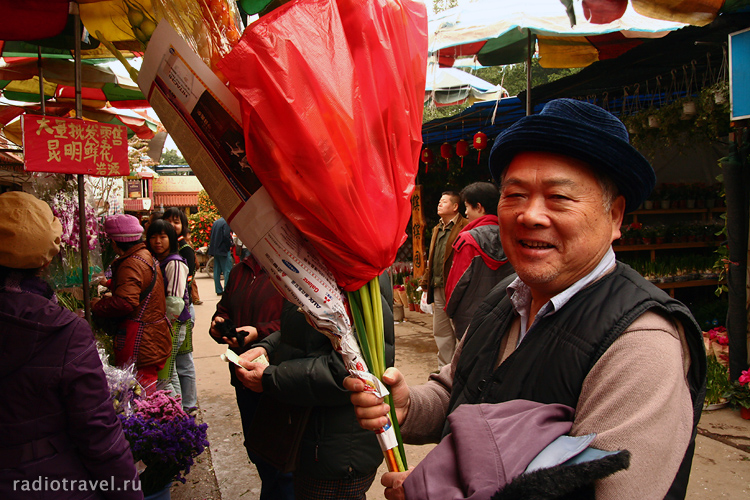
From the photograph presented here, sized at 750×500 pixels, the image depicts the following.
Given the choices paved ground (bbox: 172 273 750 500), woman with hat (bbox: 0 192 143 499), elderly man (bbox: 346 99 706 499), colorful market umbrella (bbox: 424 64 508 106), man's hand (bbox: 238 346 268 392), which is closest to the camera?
elderly man (bbox: 346 99 706 499)

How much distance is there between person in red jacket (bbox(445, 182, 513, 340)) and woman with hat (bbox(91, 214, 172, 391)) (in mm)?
2328

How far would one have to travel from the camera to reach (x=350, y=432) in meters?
2.04

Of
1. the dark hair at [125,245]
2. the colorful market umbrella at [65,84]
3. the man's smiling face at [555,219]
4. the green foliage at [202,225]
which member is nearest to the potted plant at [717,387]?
the man's smiling face at [555,219]

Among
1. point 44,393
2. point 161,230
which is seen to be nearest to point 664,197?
point 161,230

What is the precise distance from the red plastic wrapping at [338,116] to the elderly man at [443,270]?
3723 mm

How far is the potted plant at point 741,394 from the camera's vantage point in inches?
159

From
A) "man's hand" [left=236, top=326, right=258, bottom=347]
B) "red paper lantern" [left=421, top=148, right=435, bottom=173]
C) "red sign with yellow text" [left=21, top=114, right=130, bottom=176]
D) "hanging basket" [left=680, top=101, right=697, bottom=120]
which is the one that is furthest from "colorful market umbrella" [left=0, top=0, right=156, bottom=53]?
"red paper lantern" [left=421, top=148, right=435, bottom=173]

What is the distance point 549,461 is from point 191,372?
4.23 metres

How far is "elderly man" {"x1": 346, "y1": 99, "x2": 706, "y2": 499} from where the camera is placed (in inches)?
35.2

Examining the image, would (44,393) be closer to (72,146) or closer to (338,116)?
(338,116)

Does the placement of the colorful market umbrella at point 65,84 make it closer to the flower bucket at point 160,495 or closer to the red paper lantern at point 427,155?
the flower bucket at point 160,495

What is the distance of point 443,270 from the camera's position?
498cm

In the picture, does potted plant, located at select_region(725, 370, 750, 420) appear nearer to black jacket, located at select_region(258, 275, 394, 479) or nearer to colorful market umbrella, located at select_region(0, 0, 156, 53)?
black jacket, located at select_region(258, 275, 394, 479)

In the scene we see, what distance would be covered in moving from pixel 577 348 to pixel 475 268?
2841 mm
